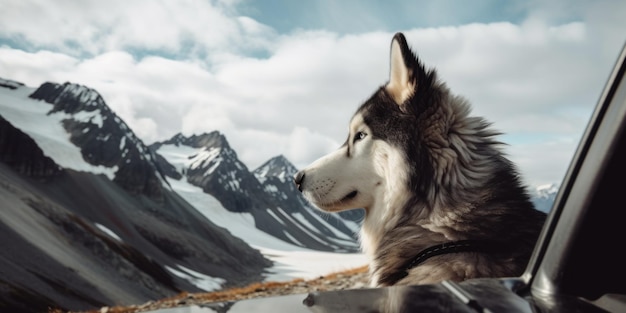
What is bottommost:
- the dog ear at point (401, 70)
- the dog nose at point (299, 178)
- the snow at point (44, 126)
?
the dog nose at point (299, 178)

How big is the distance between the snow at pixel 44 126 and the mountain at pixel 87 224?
0.42 m

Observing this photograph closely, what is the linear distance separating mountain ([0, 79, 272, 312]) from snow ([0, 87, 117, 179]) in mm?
422

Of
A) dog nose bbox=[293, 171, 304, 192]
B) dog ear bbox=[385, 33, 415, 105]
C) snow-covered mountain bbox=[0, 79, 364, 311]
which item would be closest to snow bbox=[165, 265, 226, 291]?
snow-covered mountain bbox=[0, 79, 364, 311]

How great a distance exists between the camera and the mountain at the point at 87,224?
248ft

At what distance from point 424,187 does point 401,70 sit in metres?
1.27

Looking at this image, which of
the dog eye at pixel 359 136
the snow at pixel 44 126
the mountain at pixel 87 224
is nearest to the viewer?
the dog eye at pixel 359 136

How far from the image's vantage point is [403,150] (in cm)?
456

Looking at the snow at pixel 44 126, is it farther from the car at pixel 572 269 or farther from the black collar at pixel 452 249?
the car at pixel 572 269

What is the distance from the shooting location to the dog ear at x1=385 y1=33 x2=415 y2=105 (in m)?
4.50

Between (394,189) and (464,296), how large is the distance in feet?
9.17

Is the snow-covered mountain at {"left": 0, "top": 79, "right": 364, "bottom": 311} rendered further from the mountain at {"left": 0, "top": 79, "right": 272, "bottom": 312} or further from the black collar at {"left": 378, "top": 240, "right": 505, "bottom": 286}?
the black collar at {"left": 378, "top": 240, "right": 505, "bottom": 286}

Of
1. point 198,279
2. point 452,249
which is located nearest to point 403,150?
point 452,249

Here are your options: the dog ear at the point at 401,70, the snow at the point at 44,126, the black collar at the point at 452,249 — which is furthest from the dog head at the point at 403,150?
the snow at the point at 44,126

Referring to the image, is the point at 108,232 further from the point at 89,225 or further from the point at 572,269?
the point at 572,269
